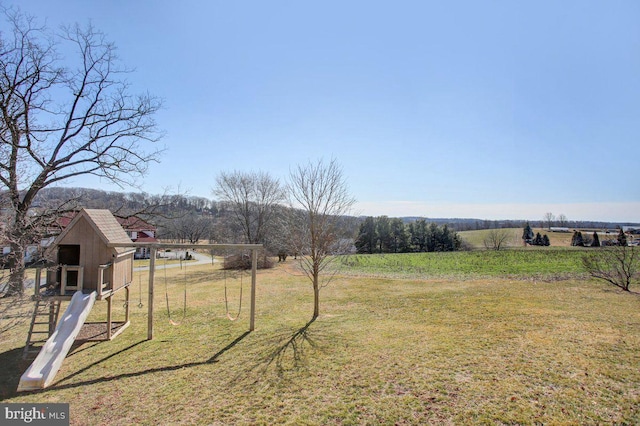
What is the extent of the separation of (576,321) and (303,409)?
9018 millimetres

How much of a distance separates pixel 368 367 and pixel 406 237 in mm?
48900

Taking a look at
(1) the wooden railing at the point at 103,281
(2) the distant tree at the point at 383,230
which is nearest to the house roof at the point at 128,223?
(1) the wooden railing at the point at 103,281

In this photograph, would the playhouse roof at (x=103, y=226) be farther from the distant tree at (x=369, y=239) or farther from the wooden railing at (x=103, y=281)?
the distant tree at (x=369, y=239)

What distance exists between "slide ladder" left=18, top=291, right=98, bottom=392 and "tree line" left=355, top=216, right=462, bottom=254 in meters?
46.5

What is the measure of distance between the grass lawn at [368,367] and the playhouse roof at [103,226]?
296cm

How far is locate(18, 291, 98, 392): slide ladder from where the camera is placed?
5.62 meters

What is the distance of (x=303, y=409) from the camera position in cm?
475

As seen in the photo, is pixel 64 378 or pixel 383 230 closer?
pixel 64 378

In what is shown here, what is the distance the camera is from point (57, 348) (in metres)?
6.38

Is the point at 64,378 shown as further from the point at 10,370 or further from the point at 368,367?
the point at 368,367

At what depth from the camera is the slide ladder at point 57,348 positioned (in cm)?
562

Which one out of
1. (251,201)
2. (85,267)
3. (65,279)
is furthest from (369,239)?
(65,279)

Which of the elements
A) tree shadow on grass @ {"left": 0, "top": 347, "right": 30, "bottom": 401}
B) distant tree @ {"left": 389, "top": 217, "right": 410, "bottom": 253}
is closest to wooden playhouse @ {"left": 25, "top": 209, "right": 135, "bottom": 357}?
tree shadow on grass @ {"left": 0, "top": 347, "right": 30, "bottom": 401}

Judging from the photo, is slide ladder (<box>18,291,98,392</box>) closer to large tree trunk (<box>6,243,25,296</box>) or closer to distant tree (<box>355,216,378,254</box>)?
large tree trunk (<box>6,243,25,296</box>)
